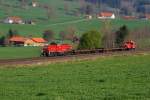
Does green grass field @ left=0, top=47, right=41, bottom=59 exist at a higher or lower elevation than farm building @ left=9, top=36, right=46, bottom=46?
higher

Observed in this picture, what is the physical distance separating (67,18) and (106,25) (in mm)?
61899

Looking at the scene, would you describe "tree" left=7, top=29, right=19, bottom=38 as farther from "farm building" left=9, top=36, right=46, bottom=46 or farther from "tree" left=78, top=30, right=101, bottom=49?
"tree" left=78, top=30, right=101, bottom=49

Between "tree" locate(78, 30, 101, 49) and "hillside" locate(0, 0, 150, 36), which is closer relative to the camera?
"tree" locate(78, 30, 101, 49)

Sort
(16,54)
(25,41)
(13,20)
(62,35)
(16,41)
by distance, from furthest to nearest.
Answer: (13,20)
(62,35)
(25,41)
(16,41)
(16,54)

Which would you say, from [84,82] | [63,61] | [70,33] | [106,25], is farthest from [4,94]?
[70,33]

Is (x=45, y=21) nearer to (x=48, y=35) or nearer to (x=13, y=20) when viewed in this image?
(x=13, y=20)

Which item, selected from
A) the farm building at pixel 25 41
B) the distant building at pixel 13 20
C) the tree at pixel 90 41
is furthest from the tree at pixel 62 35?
the tree at pixel 90 41

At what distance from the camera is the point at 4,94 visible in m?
20.8

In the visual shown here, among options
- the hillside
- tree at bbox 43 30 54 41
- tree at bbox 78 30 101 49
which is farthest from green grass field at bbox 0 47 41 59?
the hillside

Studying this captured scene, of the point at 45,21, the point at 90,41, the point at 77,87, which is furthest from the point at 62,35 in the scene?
the point at 77,87

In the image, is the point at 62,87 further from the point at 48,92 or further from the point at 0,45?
the point at 0,45

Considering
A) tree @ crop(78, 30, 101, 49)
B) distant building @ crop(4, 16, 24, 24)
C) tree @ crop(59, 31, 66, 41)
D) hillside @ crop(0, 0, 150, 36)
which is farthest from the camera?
distant building @ crop(4, 16, 24, 24)

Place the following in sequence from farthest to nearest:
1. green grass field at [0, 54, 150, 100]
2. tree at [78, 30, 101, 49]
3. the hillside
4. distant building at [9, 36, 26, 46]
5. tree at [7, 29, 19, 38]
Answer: the hillside, tree at [7, 29, 19, 38], distant building at [9, 36, 26, 46], tree at [78, 30, 101, 49], green grass field at [0, 54, 150, 100]

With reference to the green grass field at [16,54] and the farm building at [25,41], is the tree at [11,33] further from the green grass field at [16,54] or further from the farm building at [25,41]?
the green grass field at [16,54]
